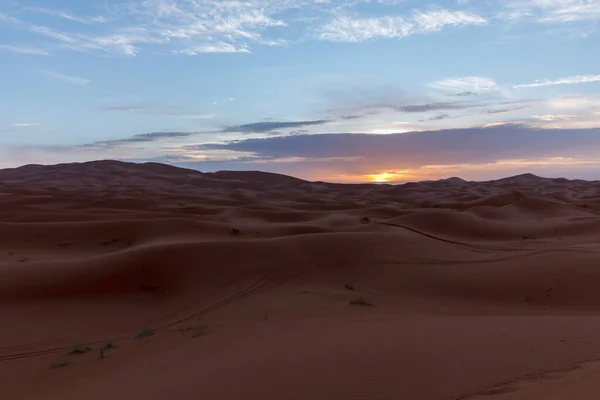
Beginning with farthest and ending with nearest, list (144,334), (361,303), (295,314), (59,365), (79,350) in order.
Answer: (361,303) < (295,314) < (144,334) < (79,350) < (59,365)

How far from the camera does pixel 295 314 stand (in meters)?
7.35

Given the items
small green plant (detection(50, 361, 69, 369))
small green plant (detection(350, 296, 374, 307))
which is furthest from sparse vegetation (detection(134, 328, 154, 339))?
small green plant (detection(350, 296, 374, 307))

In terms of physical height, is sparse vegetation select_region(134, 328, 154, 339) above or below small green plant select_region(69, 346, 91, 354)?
above

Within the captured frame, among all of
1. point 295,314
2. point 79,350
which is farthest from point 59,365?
point 295,314

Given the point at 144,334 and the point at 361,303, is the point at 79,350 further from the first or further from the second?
the point at 361,303

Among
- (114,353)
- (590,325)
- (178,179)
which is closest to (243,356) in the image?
(114,353)

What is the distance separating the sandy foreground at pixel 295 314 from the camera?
4.44 m

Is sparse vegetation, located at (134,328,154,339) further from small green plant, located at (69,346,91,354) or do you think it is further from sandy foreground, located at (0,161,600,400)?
small green plant, located at (69,346,91,354)

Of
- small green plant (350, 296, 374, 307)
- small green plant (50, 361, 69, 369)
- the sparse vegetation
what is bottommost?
small green plant (50, 361, 69, 369)

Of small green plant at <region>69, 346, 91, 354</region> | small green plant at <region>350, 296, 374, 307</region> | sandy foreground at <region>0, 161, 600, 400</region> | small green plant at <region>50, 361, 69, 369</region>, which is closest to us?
sandy foreground at <region>0, 161, 600, 400</region>

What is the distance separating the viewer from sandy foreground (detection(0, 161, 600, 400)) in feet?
14.6

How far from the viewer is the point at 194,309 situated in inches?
328

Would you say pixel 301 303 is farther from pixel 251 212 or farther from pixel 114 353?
pixel 251 212

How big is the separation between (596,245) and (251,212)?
12777 millimetres
